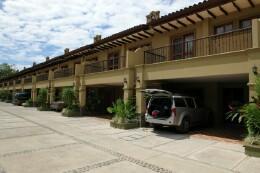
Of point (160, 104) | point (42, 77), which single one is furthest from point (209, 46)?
point (42, 77)

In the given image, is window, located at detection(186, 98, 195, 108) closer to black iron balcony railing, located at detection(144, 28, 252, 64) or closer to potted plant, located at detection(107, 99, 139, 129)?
black iron balcony railing, located at detection(144, 28, 252, 64)

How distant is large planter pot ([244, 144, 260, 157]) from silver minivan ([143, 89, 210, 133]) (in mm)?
3939

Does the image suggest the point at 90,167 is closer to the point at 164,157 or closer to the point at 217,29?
the point at 164,157

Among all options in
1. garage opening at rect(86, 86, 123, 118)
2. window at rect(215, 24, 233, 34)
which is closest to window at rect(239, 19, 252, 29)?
window at rect(215, 24, 233, 34)

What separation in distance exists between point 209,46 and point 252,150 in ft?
22.7

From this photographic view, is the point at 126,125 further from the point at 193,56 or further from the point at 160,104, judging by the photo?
the point at 193,56

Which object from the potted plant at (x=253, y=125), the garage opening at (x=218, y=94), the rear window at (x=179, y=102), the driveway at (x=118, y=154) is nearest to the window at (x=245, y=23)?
the garage opening at (x=218, y=94)

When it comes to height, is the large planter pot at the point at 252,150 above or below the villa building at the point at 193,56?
below

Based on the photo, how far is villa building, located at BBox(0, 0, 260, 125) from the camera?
10.4 m

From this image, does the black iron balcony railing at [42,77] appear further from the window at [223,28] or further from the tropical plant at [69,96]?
the window at [223,28]

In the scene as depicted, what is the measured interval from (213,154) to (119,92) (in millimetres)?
15954

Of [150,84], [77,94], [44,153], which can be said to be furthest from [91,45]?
[44,153]

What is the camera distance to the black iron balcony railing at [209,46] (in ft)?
39.2

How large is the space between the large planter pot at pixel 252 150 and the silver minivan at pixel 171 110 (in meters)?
3.94
